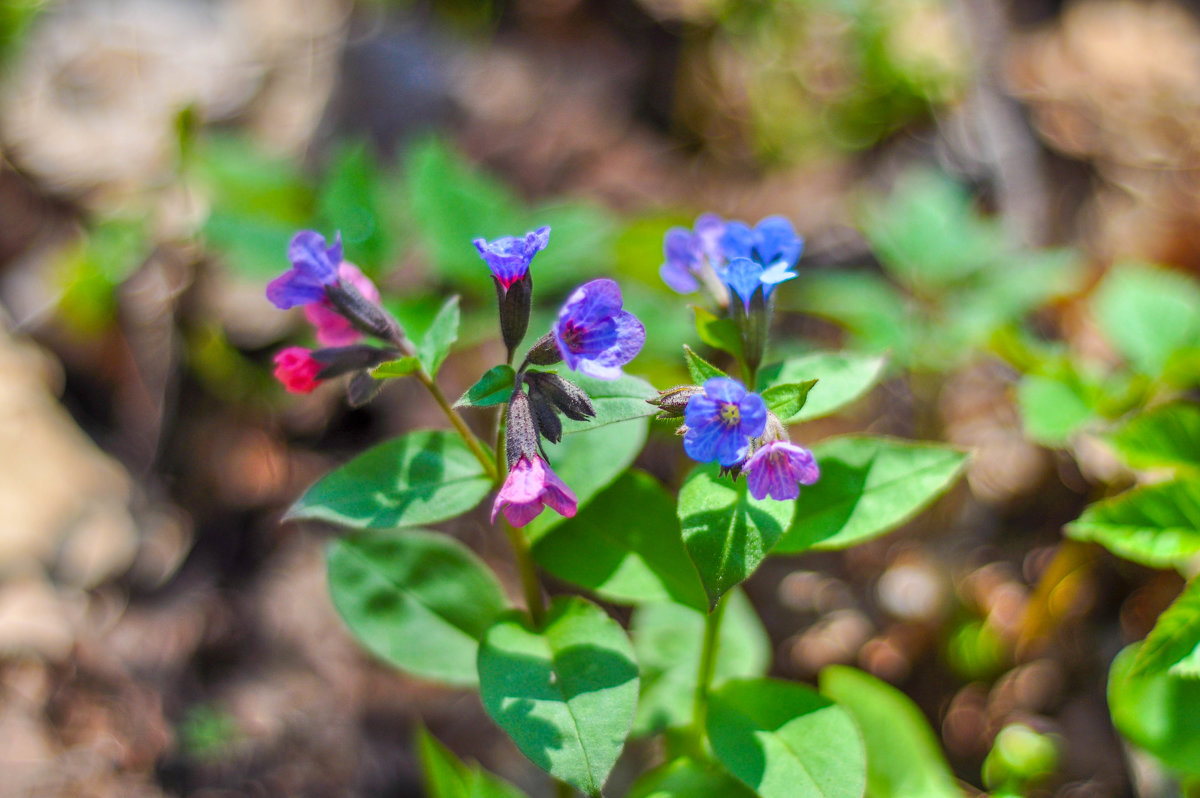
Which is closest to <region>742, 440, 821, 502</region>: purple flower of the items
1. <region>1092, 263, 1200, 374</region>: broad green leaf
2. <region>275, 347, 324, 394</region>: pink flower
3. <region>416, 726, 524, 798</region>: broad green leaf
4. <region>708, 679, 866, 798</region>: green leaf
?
<region>708, 679, 866, 798</region>: green leaf

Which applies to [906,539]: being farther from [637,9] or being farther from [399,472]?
[637,9]

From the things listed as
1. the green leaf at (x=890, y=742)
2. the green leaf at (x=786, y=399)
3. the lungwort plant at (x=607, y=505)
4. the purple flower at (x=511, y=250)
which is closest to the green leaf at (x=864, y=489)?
the lungwort plant at (x=607, y=505)

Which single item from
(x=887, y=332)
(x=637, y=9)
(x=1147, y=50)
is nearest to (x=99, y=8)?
(x=637, y=9)

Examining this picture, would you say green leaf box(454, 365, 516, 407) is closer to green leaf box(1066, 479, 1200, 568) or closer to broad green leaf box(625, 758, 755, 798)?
broad green leaf box(625, 758, 755, 798)

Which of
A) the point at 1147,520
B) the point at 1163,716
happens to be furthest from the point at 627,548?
the point at 1163,716

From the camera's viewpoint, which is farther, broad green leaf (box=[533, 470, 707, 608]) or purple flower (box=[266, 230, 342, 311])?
broad green leaf (box=[533, 470, 707, 608])

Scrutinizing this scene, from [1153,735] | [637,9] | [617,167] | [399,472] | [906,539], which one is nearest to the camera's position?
[399,472]

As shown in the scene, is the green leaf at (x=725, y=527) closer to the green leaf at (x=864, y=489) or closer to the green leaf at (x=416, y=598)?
the green leaf at (x=864, y=489)
